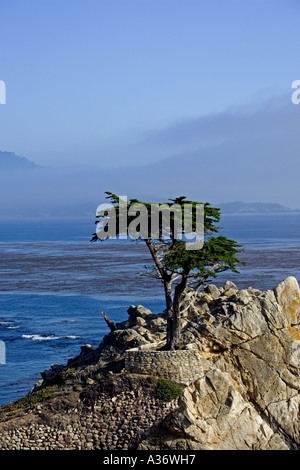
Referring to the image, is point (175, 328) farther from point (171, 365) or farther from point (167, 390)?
point (167, 390)

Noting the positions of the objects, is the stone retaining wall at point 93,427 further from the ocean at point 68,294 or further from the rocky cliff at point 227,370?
the ocean at point 68,294

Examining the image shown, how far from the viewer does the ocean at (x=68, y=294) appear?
185 feet

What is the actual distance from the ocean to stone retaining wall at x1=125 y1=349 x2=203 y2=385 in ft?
24.0

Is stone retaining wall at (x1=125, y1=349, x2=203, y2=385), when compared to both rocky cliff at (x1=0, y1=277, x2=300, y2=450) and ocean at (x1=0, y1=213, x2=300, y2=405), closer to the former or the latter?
rocky cliff at (x1=0, y1=277, x2=300, y2=450)

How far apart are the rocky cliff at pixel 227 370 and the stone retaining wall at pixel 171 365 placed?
0.53 ft

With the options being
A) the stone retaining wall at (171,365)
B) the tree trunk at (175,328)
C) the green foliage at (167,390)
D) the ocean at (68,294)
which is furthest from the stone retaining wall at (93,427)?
the ocean at (68,294)

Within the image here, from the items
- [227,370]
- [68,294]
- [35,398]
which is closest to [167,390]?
[227,370]

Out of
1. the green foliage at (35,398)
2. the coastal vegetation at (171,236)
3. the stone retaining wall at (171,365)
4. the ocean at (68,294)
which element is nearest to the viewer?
the stone retaining wall at (171,365)

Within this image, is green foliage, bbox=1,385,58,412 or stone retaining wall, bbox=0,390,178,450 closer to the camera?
stone retaining wall, bbox=0,390,178,450

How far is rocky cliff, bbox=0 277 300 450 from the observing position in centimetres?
2909

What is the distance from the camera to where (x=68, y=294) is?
84.4 metres

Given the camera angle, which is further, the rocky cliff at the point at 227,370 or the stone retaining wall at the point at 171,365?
the stone retaining wall at the point at 171,365

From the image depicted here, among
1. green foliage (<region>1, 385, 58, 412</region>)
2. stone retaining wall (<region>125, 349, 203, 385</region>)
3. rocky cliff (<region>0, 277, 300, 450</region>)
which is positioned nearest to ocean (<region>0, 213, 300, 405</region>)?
rocky cliff (<region>0, 277, 300, 450</region>)
